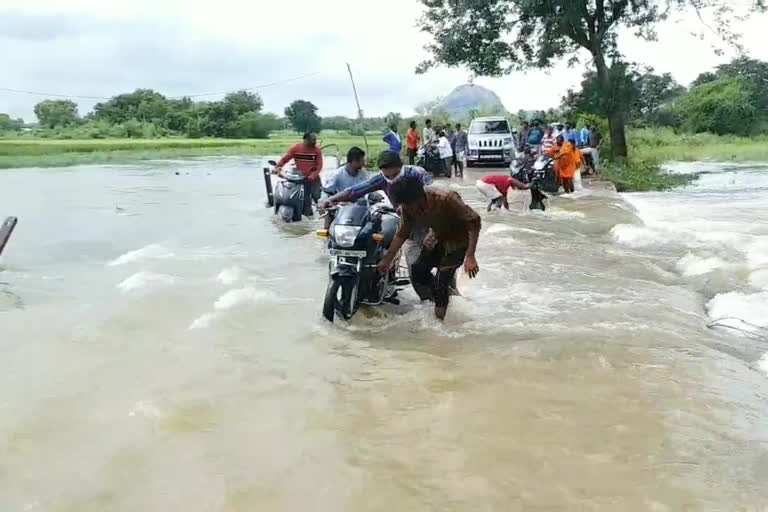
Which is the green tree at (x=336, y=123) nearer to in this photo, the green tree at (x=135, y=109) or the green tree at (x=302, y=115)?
the green tree at (x=302, y=115)

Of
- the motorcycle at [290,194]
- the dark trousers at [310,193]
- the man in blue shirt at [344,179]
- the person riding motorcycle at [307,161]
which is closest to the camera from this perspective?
the man in blue shirt at [344,179]

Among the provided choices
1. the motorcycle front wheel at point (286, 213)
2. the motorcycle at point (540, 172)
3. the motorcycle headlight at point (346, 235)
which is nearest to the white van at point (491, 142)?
the motorcycle at point (540, 172)

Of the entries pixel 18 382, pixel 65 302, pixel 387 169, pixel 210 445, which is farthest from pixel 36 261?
pixel 210 445

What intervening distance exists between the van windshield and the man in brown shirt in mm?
19056

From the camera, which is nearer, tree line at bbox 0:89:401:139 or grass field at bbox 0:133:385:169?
grass field at bbox 0:133:385:169

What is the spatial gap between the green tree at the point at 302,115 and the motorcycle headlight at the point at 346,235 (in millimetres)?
A: 68213

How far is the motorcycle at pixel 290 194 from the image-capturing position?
13.0 meters

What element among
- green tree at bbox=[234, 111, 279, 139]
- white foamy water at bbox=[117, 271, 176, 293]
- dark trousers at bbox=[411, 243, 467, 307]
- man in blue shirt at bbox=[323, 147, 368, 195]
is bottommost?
white foamy water at bbox=[117, 271, 176, 293]

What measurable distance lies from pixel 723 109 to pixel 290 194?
35.3 meters

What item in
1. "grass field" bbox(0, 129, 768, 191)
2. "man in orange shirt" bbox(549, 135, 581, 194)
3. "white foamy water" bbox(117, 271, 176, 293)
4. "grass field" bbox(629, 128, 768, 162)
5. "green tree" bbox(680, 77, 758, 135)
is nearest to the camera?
"white foamy water" bbox(117, 271, 176, 293)

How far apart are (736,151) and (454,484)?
33182 millimetres

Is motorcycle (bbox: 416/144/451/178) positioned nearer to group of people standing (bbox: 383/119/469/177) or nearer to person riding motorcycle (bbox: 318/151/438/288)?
group of people standing (bbox: 383/119/469/177)

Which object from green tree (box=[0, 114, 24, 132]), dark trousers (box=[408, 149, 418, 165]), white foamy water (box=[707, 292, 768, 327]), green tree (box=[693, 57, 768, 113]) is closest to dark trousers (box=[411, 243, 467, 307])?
white foamy water (box=[707, 292, 768, 327])

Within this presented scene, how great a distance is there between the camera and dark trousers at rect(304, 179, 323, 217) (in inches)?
520
